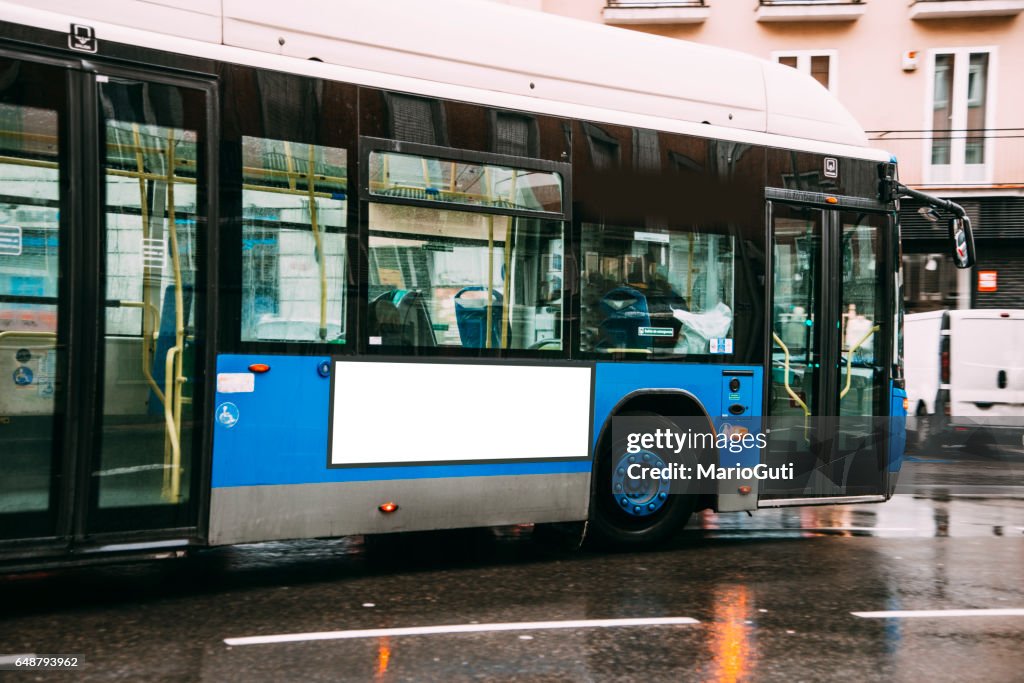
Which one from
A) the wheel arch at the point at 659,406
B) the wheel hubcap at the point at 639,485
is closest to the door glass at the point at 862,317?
the wheel arch at the point at 659,406

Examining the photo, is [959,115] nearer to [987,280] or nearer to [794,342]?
[987,280]

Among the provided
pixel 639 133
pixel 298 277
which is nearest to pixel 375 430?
pixel 298 277

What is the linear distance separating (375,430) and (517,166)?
2.00 meters

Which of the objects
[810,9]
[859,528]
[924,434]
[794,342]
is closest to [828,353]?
[794,342]

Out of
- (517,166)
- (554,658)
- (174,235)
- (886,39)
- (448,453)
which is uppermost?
(886,39)

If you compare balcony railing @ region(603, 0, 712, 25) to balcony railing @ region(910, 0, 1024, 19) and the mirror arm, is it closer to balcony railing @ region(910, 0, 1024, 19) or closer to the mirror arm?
balcony railing @ region(910, 0, 1024, 19)

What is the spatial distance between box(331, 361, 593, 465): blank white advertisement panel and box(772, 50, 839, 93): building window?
16.5m

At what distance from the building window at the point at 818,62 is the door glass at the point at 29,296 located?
1863cm

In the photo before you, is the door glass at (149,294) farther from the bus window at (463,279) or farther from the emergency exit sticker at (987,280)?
the emergency exit sticker at (987,280)

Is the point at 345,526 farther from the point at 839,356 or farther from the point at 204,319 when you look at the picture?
the point at 839,356

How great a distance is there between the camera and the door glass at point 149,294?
19.0 ft

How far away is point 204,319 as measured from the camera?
6.08 meters

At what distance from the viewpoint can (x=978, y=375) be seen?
17.5 m

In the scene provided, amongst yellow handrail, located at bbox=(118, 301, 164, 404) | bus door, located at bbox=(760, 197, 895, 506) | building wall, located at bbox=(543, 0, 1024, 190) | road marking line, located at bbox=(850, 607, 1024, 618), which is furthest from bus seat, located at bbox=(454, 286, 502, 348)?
building wall, located at bbox=(543, 0, 1024, 190)
